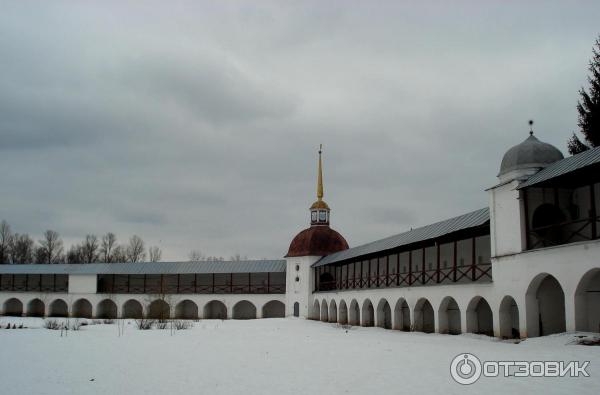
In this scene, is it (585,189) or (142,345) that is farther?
(585,189)

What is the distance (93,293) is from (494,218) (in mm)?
33448

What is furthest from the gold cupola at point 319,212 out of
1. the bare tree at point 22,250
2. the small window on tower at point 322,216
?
the bare tree at point 22,250

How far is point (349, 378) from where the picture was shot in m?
9.30

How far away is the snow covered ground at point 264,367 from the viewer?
8516 mm

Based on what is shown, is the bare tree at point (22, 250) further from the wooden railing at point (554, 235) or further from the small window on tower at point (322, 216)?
the wooden railing at point (554, 235)

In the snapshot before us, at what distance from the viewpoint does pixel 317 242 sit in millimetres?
38562

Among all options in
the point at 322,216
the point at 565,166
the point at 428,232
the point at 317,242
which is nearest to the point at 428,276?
the point at 428,232

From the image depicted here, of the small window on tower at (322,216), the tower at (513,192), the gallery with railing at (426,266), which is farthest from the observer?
the small window on tower at (322,216)

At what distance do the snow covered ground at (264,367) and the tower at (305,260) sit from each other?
21.9 meters

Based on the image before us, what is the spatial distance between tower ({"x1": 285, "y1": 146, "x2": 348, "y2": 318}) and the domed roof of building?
21791 millimetres

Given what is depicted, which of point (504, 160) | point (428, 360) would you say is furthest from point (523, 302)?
point (428, 360)

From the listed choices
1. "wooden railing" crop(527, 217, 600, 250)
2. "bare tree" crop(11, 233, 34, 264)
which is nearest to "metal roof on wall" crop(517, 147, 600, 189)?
"wooden railing" crop(527, 217, 600, 250)

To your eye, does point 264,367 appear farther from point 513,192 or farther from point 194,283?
point 194,283

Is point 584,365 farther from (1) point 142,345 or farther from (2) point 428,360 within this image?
(1) point 142,345
